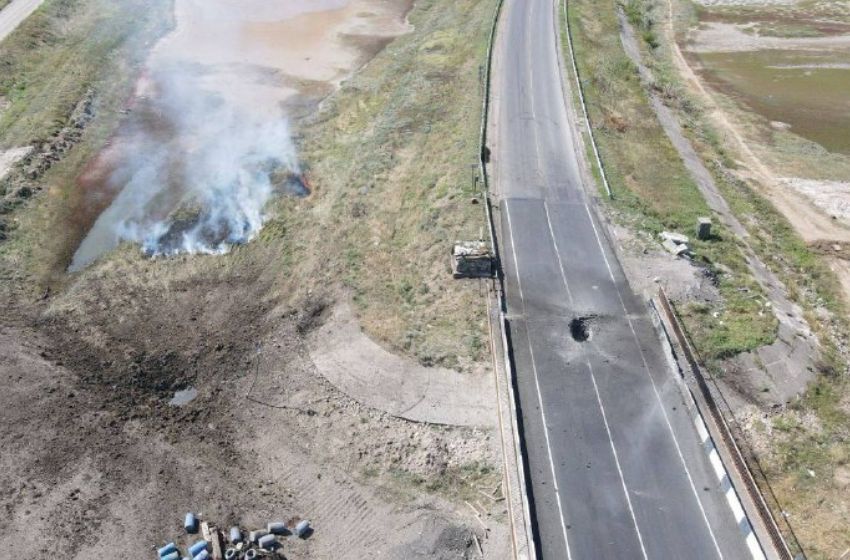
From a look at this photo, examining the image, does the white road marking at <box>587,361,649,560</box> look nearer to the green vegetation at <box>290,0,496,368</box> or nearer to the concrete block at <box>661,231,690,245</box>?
the green vegetation at <box>290,0,496,368</box>

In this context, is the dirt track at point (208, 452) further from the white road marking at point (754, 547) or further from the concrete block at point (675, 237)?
the concrete block at point (675, 237)

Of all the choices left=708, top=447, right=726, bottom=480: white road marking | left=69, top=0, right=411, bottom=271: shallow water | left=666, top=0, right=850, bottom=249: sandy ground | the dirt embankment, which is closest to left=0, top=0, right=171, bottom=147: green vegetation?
left=69, top=0, right=411, bottom=271: shallow water

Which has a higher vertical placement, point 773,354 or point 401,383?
point 773,354

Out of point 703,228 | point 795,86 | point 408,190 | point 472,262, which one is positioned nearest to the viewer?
point 472,262

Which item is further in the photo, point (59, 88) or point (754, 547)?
point (59, 88)

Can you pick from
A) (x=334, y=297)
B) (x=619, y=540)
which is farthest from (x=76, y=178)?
(x=619, y=540)

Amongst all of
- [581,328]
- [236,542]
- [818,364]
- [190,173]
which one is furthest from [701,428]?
[190,173]

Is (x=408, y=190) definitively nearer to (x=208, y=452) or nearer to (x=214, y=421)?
(x=214, y=421)
